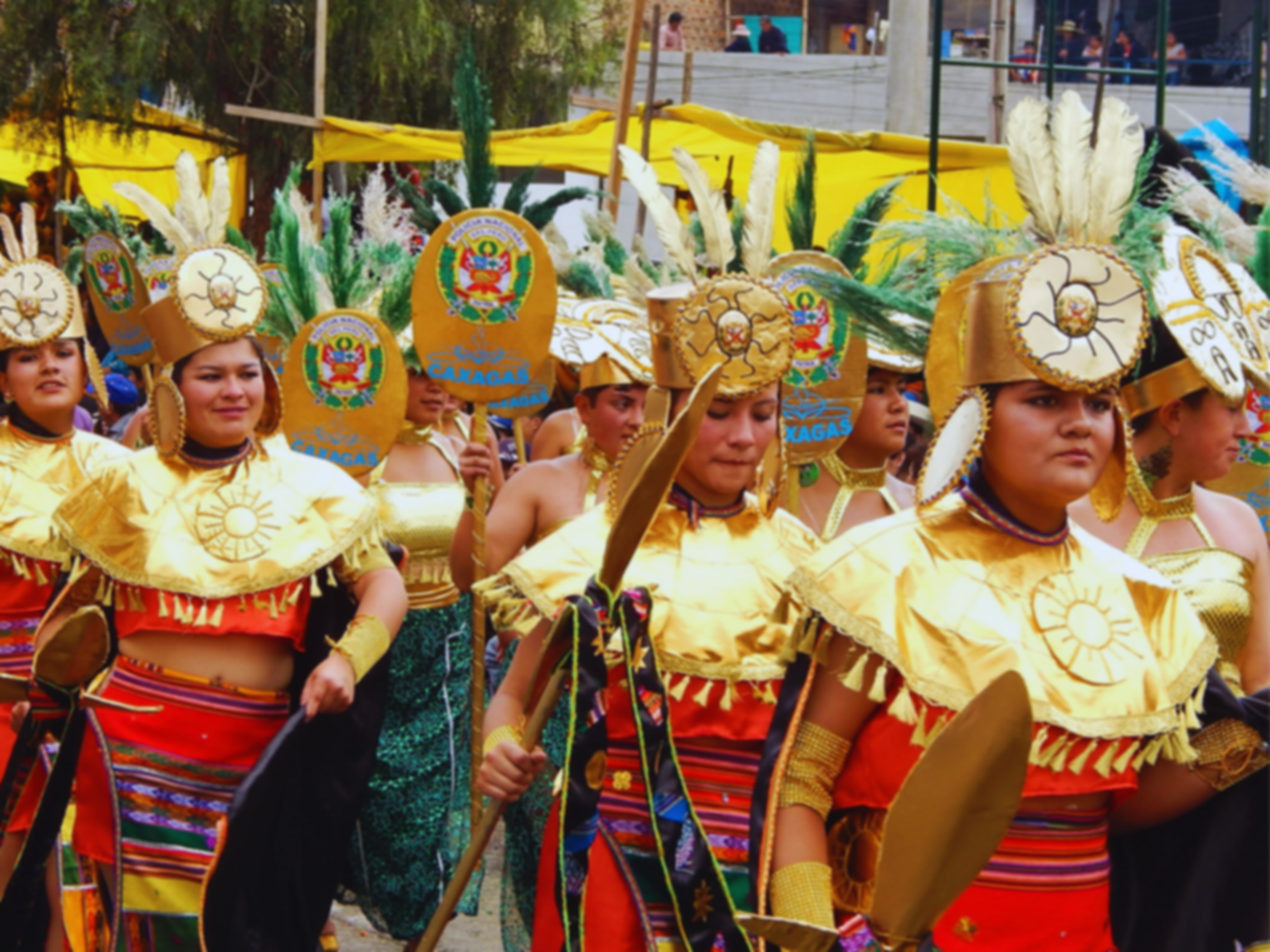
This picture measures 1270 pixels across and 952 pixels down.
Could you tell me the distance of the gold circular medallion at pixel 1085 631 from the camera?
2768 millimetres

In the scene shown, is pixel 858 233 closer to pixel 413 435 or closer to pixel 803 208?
pixel 803 208

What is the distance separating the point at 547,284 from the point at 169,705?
1.81m

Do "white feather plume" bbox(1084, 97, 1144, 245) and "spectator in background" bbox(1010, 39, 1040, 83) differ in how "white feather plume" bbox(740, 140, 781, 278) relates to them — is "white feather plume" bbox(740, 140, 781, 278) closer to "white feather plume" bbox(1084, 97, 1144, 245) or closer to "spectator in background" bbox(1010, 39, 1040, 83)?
"white feather plume" bbox(1084, 97, 1144, 245)

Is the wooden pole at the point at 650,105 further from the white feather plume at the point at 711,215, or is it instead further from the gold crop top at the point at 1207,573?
the gold crop top at the point at 1207,573

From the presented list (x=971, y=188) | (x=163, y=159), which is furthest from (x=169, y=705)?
(x=163, y=159)

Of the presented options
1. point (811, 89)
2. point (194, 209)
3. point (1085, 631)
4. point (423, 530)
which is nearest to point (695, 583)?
point (1085, 631)

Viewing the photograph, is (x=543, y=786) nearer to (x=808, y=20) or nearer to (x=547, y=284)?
(x=547, y=284)

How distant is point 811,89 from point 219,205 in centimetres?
1504

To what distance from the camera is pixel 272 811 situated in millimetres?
4434

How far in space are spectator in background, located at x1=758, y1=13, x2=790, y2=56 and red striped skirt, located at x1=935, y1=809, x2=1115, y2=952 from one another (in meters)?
18.7

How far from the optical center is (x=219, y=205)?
5039 mm

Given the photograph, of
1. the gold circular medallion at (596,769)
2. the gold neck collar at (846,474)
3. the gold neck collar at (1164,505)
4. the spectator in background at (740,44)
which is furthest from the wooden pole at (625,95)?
the spectator in background at (740,44)

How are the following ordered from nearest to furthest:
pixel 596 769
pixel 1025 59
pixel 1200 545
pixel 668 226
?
1. pixel 596 769
2. pixel 1200 545
3. pixel 668 226
4. pixel 1025 59

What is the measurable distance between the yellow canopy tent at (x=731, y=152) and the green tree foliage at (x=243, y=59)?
8.87 feet
